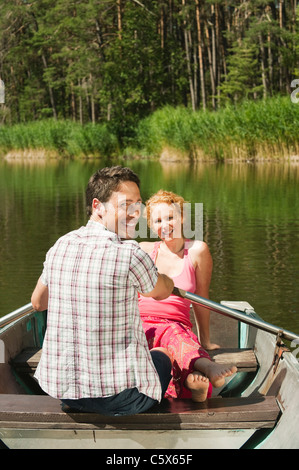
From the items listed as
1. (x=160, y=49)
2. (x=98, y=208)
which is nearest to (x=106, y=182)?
(x=98, y=208)

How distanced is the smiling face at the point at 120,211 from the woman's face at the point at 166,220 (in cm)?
105

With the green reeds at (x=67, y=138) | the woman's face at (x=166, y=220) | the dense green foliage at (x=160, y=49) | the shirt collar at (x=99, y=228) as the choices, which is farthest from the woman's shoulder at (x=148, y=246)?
the dense green foliage at (x=160, y=49)

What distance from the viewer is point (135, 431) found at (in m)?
2.99

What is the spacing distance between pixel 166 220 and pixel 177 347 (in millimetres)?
757

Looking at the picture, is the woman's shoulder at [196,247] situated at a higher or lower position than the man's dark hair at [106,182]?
lower

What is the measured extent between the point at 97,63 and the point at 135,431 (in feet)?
113

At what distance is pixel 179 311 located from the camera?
3744 millimetres

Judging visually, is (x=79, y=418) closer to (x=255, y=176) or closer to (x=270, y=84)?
Answer: (x=255, y=176)

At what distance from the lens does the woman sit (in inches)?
128

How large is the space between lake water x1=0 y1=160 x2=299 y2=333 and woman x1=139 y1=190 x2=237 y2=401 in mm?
2567

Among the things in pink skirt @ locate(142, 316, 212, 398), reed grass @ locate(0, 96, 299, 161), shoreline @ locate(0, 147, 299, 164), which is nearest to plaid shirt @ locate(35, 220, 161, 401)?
pink skirt @ locate(142, 316, 212, 398)

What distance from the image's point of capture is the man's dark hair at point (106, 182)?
2.81 m

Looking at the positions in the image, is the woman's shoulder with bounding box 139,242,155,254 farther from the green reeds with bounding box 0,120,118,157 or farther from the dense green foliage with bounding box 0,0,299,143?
the dense green foliage with bounding box 0,0,299,143

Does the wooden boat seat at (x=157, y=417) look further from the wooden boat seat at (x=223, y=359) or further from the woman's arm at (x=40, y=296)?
the wooden boat seat at (x=223, y=359)
